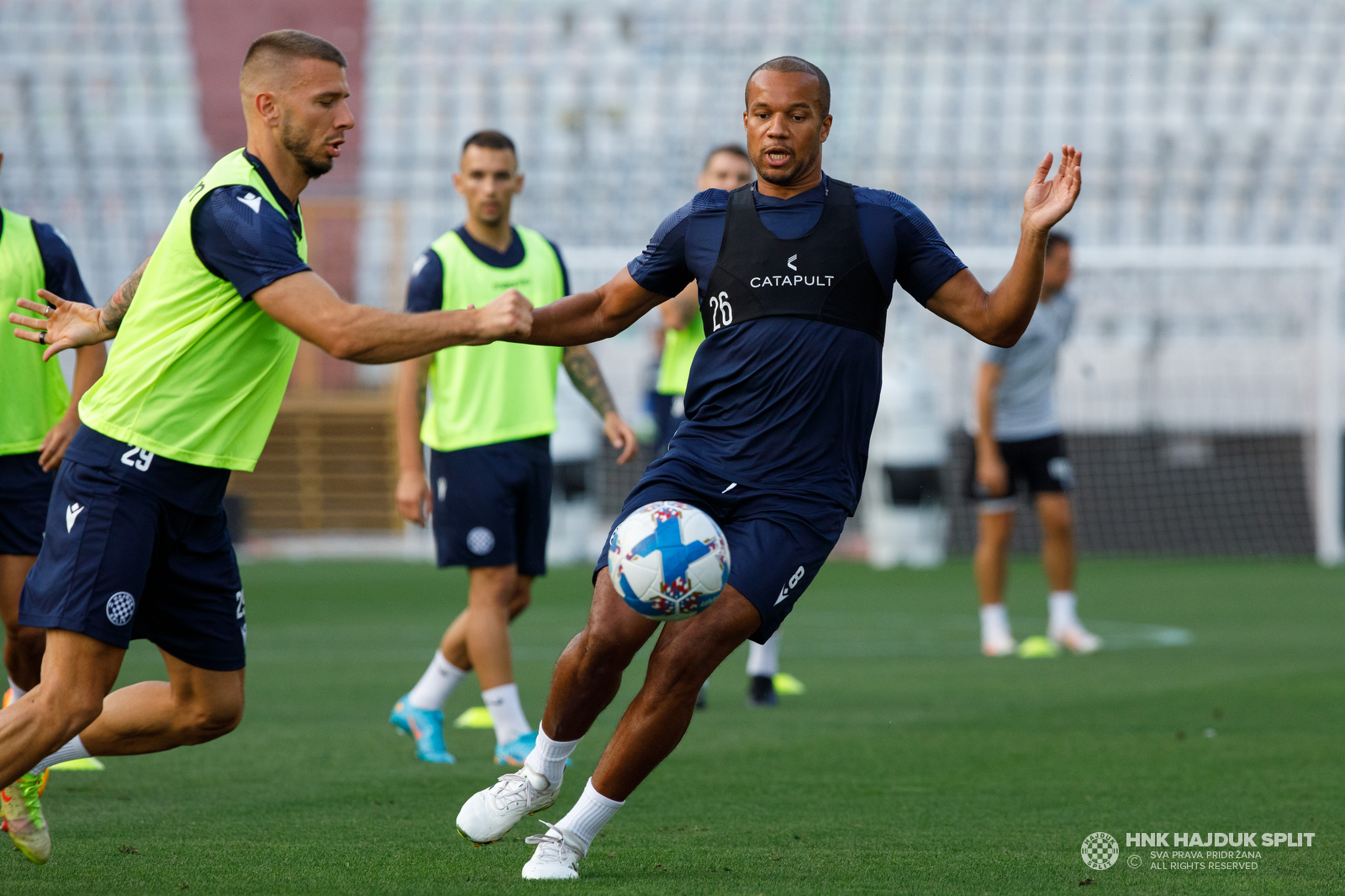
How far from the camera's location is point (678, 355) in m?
7.61

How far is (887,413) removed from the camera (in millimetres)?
16156

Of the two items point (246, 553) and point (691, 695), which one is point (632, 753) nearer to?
point (691, 695)

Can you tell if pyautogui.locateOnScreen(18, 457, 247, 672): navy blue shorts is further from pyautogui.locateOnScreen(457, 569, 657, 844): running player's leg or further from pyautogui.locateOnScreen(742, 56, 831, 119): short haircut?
pyautogui.locateOnScreen(742, 56, 831, 119): short haircut

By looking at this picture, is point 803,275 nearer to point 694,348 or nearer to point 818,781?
point 818,781

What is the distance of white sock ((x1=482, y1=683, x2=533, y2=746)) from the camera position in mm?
6078

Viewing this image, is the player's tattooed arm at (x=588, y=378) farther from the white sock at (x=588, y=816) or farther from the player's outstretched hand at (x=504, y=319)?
the player's outstretched hand at (x=504, y=319)

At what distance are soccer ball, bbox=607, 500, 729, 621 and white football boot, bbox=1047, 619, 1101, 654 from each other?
20.3ft

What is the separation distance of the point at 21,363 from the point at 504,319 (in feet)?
8.00

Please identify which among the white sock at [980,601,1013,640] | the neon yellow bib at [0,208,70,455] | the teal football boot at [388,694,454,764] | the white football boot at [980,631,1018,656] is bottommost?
the white football boot at [980,631,1018,656]

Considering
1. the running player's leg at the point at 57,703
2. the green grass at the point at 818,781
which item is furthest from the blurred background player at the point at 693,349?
the running player's leg at the point at 57,703

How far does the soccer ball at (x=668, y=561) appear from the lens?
3.86 m

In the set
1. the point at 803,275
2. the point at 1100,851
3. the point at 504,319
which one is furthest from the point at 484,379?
the point at 1100,851

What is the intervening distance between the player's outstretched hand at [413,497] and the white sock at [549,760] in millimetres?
2270

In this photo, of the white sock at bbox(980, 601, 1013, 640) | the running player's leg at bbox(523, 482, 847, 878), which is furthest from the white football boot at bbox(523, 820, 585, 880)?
the white sock at bbox(980, 601, 1013, 640)
